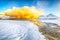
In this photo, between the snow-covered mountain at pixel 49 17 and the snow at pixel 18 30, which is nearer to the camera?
the snow at pixel 18 30

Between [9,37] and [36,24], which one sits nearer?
[9,37]

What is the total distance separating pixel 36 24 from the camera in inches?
79.5

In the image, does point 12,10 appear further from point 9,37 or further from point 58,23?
point 58,23

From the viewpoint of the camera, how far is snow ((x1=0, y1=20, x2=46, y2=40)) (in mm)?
1848

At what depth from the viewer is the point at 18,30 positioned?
1.92m

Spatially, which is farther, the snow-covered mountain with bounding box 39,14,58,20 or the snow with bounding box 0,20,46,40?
the snow-covered mountain with bounding box 39,14,58,20

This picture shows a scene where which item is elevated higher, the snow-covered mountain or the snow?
the snow-covered mountain

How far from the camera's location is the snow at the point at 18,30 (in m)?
1.85

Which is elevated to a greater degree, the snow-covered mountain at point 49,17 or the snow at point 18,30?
the snow-covered mountain at point 49,17

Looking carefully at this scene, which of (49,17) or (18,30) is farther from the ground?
(49,17)

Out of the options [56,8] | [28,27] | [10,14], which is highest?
[56,8]

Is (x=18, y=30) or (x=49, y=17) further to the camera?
(x=49, y=17)

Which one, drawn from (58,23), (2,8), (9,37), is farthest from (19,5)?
(58,23)

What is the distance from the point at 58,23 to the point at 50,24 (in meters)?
0.14
